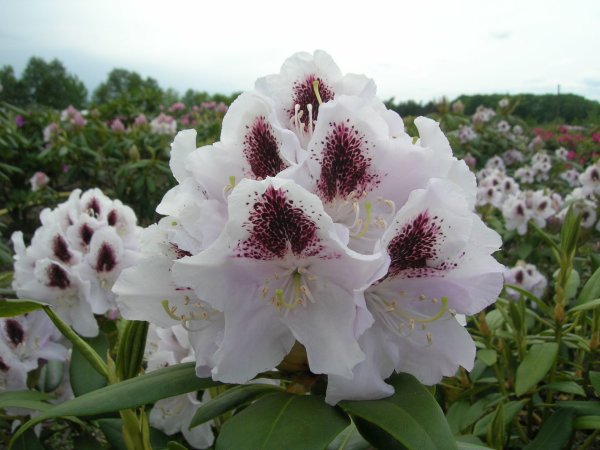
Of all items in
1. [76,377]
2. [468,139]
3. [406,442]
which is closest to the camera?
[406,442]

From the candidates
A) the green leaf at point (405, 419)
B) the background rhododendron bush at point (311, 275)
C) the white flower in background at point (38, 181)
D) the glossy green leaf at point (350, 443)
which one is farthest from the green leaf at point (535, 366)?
the white flower in background at point (38, 181)

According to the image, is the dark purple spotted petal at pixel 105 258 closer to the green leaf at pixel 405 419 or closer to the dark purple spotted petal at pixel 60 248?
the dark purple spotted petal at pixel 60 248

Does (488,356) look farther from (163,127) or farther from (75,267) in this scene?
(163,127)

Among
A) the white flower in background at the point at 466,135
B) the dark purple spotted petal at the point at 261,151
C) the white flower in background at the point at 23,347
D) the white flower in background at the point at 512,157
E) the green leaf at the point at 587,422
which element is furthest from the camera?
the white flower in background at the point at 512,157

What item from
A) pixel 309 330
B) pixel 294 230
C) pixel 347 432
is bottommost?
pixel 347 432

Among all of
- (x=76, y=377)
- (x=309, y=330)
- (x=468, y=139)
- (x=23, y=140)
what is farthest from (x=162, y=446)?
(x=468, y=139)

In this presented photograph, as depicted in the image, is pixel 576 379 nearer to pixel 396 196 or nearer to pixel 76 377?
pixel 396 196
